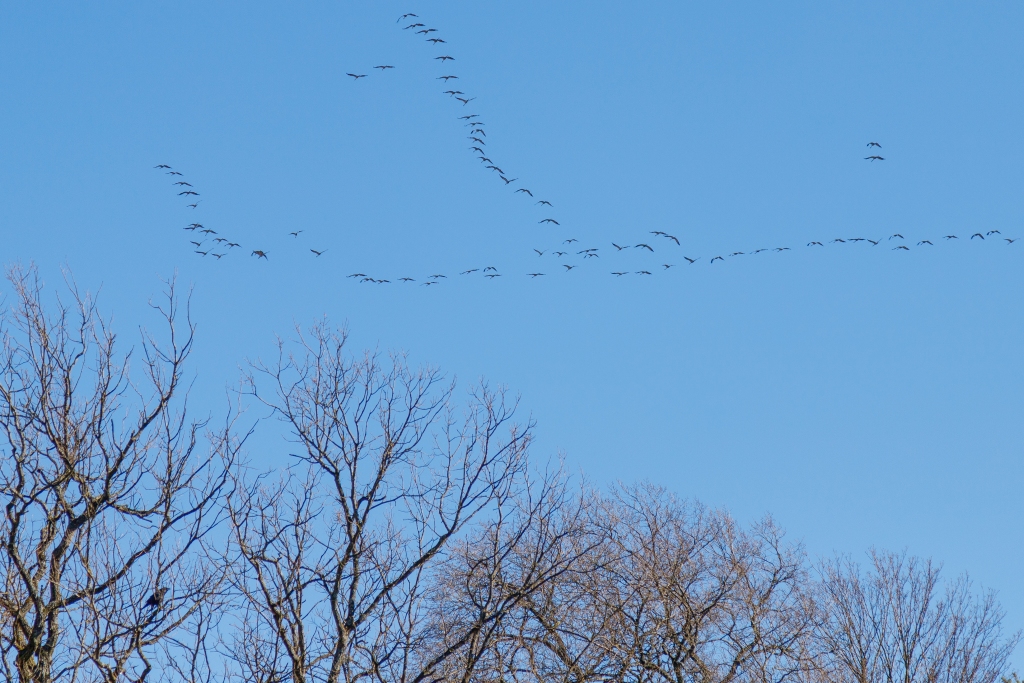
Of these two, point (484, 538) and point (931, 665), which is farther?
point (931, 665)

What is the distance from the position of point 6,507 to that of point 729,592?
47.5 ft

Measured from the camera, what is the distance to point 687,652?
19.8 meters

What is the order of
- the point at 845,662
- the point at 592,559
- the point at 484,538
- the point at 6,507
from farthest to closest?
the point at 845,662
the point at 592,559
the point at 484,538
the point at 6,507

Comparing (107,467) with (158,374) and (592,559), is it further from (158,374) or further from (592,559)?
(592,559)

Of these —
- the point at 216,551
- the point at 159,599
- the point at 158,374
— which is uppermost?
the point at 158,374

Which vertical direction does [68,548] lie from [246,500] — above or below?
below

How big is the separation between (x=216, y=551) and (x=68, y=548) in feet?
4.35

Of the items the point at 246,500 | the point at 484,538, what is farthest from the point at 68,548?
the point at 484,538

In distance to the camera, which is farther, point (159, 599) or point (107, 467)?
point (107, 467)

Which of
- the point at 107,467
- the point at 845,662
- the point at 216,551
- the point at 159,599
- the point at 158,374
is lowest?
the point at 159,599

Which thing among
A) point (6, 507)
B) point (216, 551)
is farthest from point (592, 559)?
point (6, 507)

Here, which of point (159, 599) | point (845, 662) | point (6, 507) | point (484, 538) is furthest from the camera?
point (845, 662)

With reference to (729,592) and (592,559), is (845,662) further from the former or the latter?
(592,559)

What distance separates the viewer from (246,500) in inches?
430
